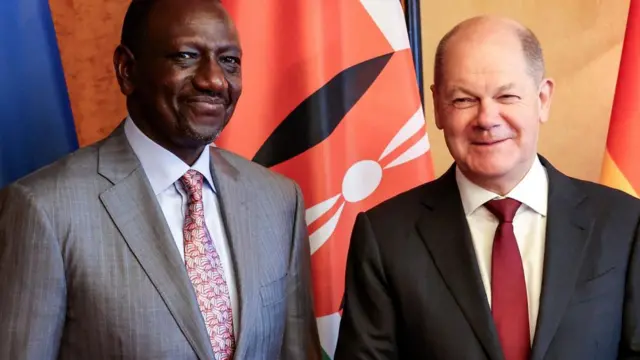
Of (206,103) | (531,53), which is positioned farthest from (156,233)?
(531,53)

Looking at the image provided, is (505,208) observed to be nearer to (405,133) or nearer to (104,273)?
(405,133)

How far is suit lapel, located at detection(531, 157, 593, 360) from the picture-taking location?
1.31 metres

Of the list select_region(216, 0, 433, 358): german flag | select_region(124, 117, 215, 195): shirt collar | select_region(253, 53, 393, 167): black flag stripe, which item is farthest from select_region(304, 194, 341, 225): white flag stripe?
select_region(124, 117, 215, 195): shirt collar

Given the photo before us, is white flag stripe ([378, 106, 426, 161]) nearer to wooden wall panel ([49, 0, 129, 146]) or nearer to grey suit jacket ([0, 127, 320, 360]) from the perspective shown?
grey suit jacket ([0, 127, 320, 360])

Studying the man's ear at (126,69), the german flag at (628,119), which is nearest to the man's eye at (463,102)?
the man's ear at (126,69)

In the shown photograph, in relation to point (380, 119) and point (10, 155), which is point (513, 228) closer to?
point (380, 119)

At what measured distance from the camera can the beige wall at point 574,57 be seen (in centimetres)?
239

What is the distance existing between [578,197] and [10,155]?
1392 millimetres

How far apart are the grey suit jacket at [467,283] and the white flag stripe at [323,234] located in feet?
1.66

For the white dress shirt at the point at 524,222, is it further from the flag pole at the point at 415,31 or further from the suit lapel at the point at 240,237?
the flag pole at the point at 415,31

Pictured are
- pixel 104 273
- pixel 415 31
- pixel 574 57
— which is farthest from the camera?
Answer: pixel 574 57

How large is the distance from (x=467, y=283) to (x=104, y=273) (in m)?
0.73

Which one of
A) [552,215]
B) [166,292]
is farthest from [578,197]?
[166,292]

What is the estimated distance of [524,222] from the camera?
1.45 meters
